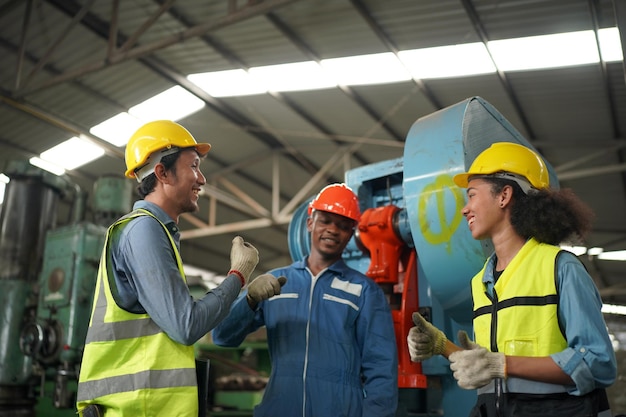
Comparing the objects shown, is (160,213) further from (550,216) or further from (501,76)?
(501,76)

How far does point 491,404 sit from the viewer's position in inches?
64.7

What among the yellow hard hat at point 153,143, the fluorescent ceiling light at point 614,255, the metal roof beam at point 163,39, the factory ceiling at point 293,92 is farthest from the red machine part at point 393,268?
the fluorescent ceiling light at point 614,255

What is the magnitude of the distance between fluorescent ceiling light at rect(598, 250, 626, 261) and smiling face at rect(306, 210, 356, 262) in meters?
8.79

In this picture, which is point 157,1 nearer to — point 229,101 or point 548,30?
point 229,101

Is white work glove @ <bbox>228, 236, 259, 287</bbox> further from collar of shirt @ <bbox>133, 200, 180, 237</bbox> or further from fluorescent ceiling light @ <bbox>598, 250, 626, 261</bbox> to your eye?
fluorescent ceiling light @ <bbox>598, 250, 626, 261</bbox>

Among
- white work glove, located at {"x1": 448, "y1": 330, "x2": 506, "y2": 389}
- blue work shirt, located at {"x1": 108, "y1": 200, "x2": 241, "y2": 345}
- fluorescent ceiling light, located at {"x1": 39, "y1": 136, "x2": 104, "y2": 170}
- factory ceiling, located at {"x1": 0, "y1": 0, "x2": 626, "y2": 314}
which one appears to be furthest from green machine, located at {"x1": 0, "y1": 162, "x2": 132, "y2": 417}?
white work glove, located at {"x1": 448, "y1": 330, "x2": 506, "y2": 389}

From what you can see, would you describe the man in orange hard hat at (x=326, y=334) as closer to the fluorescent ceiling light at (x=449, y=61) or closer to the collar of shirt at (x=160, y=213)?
the collar of shirt at (x=160, y=213)

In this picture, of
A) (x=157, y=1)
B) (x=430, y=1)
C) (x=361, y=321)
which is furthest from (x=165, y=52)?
(x=361, y=321)

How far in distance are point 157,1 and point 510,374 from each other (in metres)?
5.72

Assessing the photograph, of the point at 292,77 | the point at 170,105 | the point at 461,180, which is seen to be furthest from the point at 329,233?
the point at 170,105

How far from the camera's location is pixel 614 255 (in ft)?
33.3

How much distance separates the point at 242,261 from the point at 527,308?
879 mm

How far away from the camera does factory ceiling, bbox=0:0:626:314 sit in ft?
19.0

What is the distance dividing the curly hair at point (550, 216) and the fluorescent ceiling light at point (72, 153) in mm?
7490
